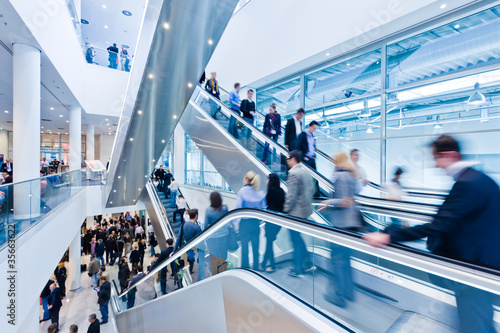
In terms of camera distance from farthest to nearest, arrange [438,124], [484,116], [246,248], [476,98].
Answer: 1. [438,124]
2. [476,98]
3. [484,116]
4. [246,248]

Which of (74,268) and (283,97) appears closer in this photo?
(283,97)

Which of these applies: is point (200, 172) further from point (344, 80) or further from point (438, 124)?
point (438, 124)

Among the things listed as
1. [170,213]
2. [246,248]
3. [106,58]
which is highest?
[106,58]

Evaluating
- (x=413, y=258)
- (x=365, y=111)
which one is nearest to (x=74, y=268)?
(x=365, y=111)

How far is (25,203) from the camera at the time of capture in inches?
181

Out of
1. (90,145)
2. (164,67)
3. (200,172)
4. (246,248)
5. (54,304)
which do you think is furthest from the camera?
(90,145)

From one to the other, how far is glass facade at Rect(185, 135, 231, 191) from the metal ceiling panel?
20.1 ft

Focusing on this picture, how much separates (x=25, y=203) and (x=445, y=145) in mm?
6168

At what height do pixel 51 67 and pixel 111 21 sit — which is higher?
pixel 111 21

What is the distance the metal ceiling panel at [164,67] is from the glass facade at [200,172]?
612 centimetres

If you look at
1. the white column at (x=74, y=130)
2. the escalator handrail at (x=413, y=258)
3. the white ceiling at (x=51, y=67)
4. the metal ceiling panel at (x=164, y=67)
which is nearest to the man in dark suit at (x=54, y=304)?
the metal ceiling panel at (x=164, y=67)

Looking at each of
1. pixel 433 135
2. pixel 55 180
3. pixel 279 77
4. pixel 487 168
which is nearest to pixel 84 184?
pixel 55 180

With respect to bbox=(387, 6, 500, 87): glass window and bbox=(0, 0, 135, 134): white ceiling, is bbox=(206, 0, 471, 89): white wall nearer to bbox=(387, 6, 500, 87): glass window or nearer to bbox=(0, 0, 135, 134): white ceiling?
bbox=(387, 6, 500, 87): glass window

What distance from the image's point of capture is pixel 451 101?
Result: 598 cm
